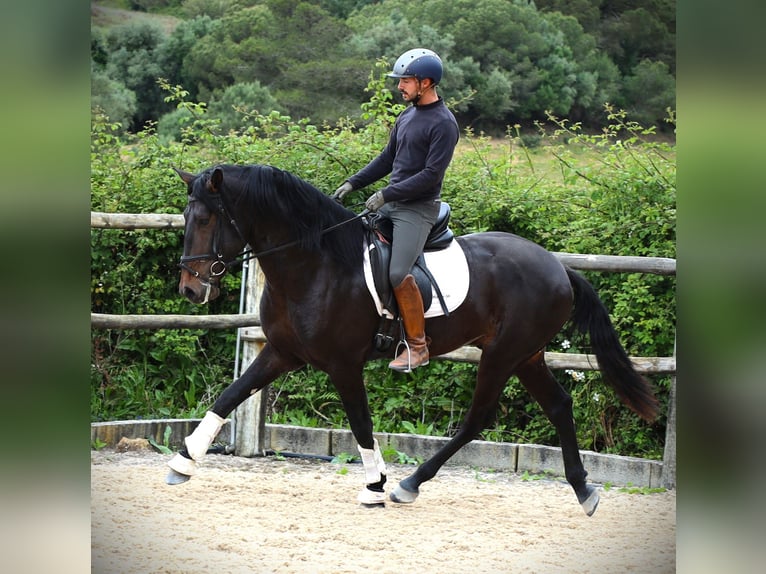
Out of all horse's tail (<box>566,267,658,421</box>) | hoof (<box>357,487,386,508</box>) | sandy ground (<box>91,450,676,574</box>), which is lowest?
sandy ground (<box>91,450,676,574</box>)

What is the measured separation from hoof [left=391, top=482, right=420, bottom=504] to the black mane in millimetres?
1228

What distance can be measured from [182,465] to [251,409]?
1475 millimetres

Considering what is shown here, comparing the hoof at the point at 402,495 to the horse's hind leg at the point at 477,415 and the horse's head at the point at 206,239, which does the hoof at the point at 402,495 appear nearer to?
the horse's hind leg at the point at 477,415

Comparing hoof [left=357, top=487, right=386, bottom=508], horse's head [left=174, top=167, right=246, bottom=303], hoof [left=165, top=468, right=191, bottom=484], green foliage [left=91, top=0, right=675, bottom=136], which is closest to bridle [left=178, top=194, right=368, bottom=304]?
horse's head [left=174, top=167, right=246, bottom=303]

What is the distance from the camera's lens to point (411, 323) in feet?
14.3

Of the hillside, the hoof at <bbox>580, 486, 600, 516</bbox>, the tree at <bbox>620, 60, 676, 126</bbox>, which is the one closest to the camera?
the hillside

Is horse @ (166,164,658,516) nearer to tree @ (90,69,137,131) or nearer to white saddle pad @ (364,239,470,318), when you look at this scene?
white saddle pad @ (364,239,470,318)

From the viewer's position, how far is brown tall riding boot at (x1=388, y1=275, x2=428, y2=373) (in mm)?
4332

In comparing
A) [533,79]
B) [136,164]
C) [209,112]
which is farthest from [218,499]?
[533,79]

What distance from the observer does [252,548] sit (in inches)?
153

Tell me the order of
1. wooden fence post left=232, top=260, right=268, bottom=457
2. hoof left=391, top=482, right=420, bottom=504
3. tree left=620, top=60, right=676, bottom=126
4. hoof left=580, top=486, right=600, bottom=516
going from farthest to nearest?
tree left=620, top=60, right=676, bottom=126 → wooden fence post left=232, top=260, right=268, bottom=457 → hoof left=391, top=482, right=420, bottom=504 → hoof left=580, top=486, right=600, bottom=516
